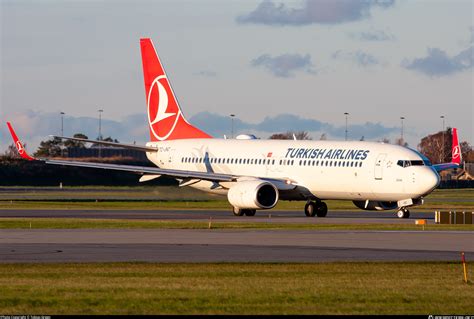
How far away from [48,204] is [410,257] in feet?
144

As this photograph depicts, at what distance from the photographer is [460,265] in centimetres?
3075

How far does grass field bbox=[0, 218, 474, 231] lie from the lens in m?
48.5

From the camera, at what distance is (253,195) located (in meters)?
61.0

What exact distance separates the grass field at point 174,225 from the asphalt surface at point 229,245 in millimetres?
2560

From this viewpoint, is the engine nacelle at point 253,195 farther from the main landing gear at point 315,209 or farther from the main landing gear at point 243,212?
the main landing gear at point 315,209

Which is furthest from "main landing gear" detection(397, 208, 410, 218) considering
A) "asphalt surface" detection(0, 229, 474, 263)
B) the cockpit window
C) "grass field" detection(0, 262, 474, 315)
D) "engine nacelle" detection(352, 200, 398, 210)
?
"grass field" detection(0, 262, 474, 315)

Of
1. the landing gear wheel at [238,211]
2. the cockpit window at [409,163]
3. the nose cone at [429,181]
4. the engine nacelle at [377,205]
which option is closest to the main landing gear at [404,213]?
the nose cone at [429,181]

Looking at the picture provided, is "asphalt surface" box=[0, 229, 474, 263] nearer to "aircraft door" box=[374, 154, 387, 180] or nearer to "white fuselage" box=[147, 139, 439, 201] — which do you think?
"white fuselage" box=[147, 139, 439, 201]

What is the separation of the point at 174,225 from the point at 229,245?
12068mm

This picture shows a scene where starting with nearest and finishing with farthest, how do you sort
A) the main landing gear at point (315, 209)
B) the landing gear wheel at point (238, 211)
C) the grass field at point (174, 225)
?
the grass field at point (174, 225), the main landing gear at point (315, 209), the landing gear wheel at point (238, 211)

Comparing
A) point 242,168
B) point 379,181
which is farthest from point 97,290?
point 242,168

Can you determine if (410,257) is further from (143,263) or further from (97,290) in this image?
(97,290)

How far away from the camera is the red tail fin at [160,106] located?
73375mm

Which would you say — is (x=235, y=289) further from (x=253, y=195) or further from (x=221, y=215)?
(x=221, y=215)
